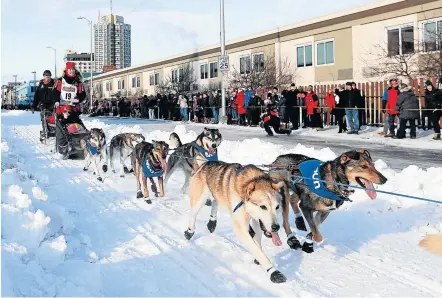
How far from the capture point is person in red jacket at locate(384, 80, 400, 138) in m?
14.5

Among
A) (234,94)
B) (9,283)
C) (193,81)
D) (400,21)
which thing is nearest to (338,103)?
(400,21)

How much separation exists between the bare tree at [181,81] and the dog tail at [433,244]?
3139 cm

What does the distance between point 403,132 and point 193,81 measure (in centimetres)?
2375

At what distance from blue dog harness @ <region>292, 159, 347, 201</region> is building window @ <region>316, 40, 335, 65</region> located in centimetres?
1840

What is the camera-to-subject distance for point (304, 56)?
81.3 ft

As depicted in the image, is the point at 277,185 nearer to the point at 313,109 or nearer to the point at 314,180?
the point at 314,180

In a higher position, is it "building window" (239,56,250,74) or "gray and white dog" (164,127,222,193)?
"building window" (239,56,250,74)

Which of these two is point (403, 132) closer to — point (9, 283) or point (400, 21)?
point (400, 21)

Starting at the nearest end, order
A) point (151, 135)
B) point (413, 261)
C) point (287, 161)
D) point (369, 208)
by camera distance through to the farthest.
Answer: point (413, 261)
point (287, 161)
point (369, 208)
point (151, 135)

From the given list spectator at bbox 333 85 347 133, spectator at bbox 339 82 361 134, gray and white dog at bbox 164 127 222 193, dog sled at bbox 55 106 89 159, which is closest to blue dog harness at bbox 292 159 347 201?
gray and white dog at bbox 164 127 222 193

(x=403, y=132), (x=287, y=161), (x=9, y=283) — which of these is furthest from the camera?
(x=403, y=132)

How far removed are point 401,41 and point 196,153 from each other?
14321 millimetres

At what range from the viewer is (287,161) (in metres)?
6.02

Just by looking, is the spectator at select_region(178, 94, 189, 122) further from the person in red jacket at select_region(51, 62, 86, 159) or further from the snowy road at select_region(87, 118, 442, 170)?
the person in red jacket at select_region(51, 62, 86, 159)
